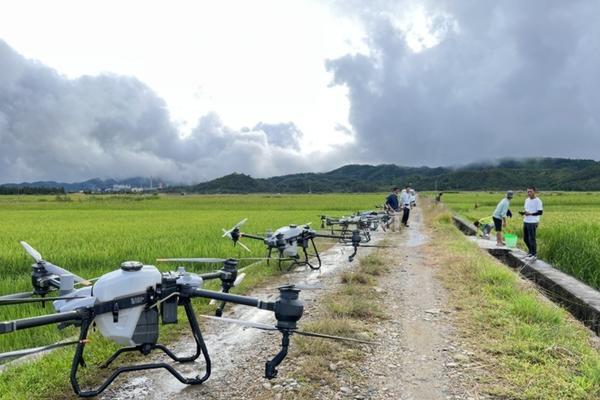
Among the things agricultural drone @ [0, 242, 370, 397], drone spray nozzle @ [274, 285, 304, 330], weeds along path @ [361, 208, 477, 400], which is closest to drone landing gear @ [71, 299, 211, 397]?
agricultural drone @ [0, 242, 370, 397]

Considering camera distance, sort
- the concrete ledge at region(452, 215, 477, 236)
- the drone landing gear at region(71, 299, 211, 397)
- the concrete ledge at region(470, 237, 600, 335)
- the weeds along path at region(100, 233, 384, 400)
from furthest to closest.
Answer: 1. the concrete ledge at region(452, 215, 477, 236)
2. the concrete ledge at region(470, 237, 600, 335)
3. the weeds along path at region(100, 233, 384, 400)
4. the drone landing gear at region(71, 299, 211, 397)

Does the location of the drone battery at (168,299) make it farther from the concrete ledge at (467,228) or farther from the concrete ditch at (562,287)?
the concrete ledge at (467,228)

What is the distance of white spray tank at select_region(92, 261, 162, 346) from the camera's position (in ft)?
10.8

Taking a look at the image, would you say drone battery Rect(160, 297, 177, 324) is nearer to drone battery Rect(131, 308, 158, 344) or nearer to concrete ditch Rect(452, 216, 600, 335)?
drone battery Rect(131, 308, 158, 344)

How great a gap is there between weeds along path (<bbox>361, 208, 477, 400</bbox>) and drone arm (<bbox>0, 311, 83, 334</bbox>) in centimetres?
252

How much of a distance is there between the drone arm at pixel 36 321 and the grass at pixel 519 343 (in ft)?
11.2

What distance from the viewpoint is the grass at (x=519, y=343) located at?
13.1 feet

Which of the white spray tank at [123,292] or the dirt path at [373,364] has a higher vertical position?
the white spray tank at [123,292]

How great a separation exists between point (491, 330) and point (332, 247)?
9.00m

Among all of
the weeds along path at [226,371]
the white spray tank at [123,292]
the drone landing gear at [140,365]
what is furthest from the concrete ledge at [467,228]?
the white spray tank at [123,292]

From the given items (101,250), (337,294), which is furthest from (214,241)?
(337,294)

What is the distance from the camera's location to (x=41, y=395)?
379cm

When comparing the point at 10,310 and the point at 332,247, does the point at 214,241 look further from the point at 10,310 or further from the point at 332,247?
the point at 10,310

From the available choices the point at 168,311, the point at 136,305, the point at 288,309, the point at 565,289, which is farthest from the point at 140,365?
the point at 565,289
